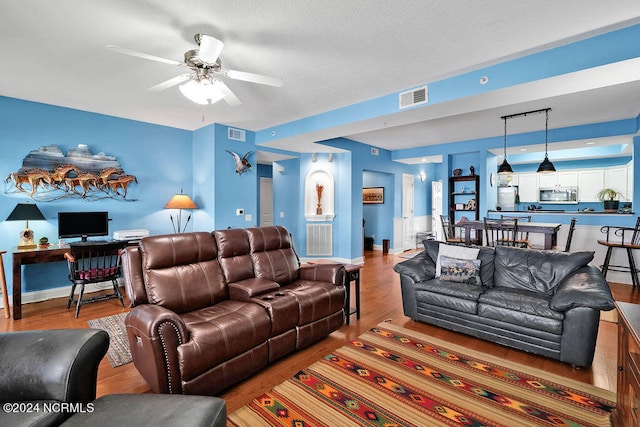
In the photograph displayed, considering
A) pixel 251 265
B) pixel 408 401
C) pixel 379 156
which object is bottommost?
pixel 408 401

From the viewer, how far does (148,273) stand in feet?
7.95

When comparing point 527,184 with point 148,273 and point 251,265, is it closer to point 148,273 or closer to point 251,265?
point 251,265

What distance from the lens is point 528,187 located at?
28.4 feet

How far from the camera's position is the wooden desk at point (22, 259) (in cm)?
351

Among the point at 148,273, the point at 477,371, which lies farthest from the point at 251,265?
the point at 477,371

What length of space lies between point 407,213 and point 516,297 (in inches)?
229

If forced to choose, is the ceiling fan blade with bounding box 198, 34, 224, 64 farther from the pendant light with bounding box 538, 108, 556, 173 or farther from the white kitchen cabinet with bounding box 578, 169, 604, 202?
the white kitchen cabinet with bounding box 578, 169, 604, 202

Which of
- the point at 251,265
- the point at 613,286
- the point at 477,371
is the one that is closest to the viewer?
the point at 477,371

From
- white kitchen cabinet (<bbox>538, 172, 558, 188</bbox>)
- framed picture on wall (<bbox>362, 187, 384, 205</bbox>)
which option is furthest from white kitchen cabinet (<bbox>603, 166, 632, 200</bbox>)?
framed picture on wall (<bbox>362, 187, 384, 205</bbox>)

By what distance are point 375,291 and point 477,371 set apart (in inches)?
87.6

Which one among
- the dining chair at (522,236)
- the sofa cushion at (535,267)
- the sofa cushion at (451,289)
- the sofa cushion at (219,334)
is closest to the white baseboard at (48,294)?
the sofa cushion at (219,334)

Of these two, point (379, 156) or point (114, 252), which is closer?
point (114, 252)

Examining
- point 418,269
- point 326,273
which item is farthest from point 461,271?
point 326,273

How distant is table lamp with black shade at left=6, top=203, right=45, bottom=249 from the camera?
3.72 metres
